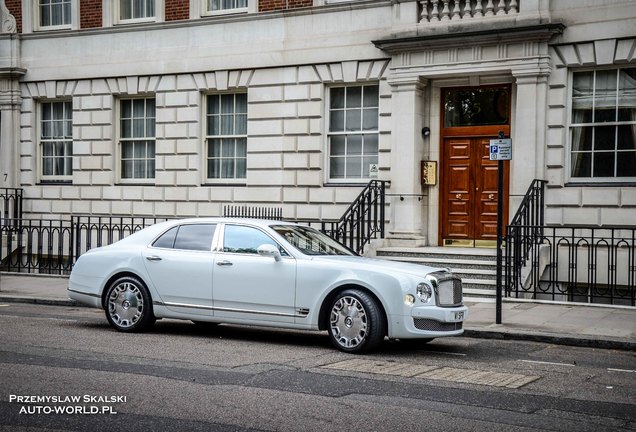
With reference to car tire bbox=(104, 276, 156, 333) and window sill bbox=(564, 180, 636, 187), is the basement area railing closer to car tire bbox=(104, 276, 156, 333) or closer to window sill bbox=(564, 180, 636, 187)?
window sill bbox=(564, 180, 636, 187)

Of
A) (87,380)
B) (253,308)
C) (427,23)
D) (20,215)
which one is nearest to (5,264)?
(20,215)

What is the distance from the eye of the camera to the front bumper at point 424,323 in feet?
35.0

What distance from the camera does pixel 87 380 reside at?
8.73 meters

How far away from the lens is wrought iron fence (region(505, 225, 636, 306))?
52.7 ft

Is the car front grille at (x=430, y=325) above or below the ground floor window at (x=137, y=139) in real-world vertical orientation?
below

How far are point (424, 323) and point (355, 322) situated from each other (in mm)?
815

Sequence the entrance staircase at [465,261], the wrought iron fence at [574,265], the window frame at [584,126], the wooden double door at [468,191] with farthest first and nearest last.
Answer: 1. the wooden double door at [468,191]
2. the window frame at [584,126]
3. the entrance staircase at [465,261]
4. the wrought iron fence at [574,265]

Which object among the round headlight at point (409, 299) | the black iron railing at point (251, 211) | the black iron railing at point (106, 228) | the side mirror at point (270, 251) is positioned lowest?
the round headlight at point (409, 299)

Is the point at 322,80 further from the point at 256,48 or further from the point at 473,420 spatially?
the point at 473,420

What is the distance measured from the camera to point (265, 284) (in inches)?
450

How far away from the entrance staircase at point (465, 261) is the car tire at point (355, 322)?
5.46m

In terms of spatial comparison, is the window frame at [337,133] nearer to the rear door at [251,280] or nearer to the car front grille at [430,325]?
the rear door at [251,280]

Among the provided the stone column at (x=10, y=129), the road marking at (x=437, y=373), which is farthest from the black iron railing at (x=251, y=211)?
the road marking at (x=437, y=373)

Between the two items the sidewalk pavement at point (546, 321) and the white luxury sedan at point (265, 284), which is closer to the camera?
the white luxury sedan at point (265, 284)
